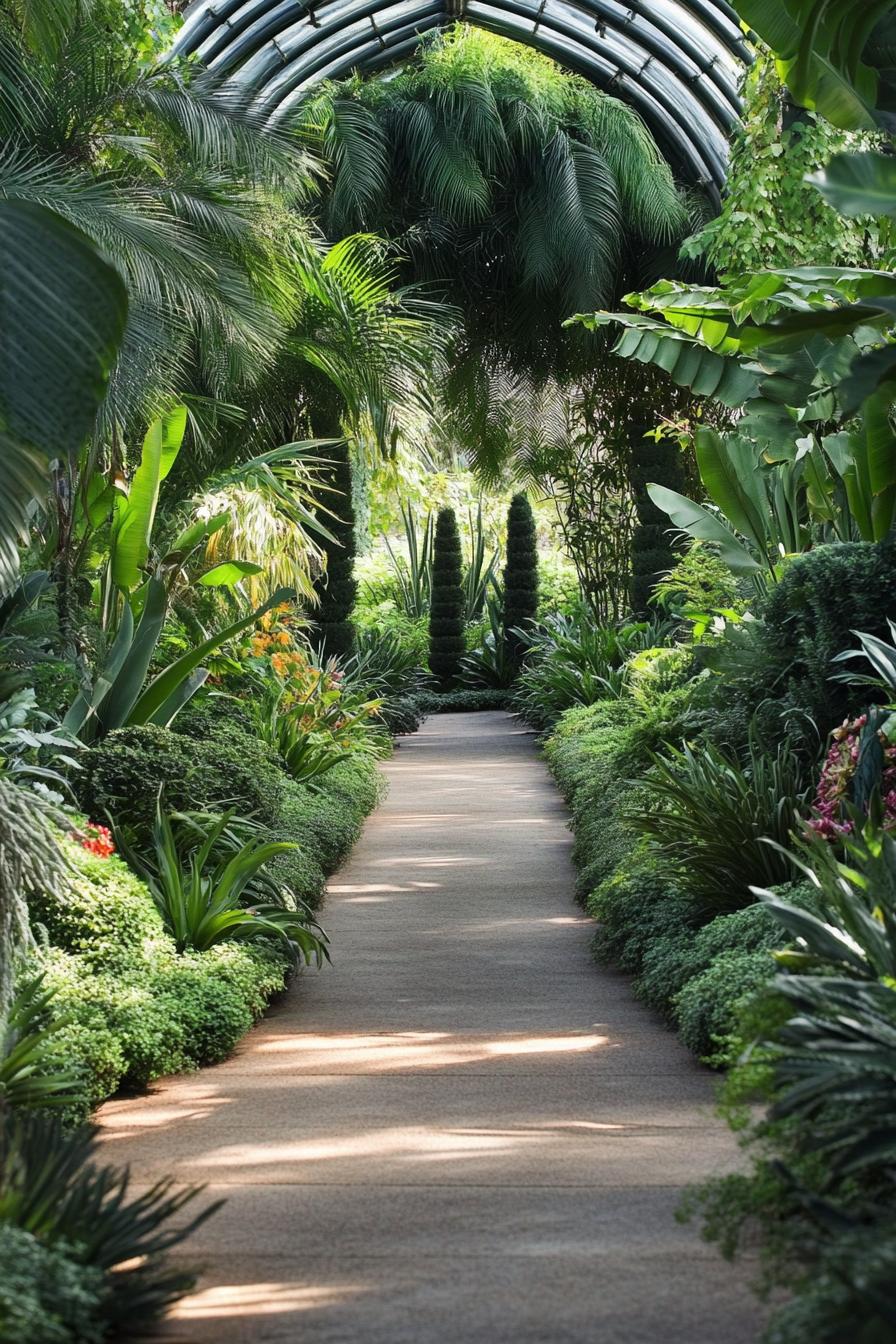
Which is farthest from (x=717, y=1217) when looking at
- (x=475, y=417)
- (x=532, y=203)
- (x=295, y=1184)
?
(x=475, y=417)

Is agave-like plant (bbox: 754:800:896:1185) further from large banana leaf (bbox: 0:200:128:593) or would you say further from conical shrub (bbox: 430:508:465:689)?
conical shrub (bbox: 430:508:465:689)

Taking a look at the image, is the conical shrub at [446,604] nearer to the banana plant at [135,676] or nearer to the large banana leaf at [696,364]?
the large banana leaf at [696,364]

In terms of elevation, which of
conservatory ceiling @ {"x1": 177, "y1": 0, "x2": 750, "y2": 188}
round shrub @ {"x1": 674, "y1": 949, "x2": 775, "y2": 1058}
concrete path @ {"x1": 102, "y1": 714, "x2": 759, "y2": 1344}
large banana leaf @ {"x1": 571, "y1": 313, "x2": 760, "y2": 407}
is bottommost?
concrete path @ {"x1": 102, "y1": 714, "x2": 759, "y2": 1344}

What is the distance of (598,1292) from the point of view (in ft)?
10.0

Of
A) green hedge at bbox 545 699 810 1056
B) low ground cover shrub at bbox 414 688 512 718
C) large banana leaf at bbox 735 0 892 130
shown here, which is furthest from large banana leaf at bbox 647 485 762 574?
low ground cover shrub at bbox 414 688 512 718

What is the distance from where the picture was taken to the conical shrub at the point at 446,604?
2262cm

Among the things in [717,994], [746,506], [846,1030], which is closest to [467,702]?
[746,506]

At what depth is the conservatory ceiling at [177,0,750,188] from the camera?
15.9 metres

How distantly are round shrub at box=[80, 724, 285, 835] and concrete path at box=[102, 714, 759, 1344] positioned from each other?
0.84 m

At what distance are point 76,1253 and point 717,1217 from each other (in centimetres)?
136

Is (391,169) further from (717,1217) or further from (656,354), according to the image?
(717,1217)

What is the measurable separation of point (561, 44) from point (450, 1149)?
1721 centimetres

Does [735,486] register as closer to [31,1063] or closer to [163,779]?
[163,779]

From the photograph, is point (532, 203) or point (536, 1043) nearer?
point (536, 1043)
